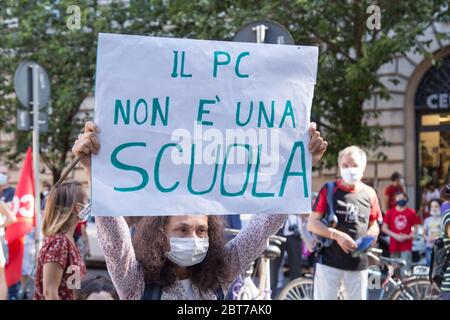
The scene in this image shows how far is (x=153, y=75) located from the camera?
2.82 metres

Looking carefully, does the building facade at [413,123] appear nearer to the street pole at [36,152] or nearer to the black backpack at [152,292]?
the street pole at [36,152]

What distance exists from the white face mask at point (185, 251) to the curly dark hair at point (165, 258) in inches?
1.0

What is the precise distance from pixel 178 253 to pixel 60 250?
169 centimetres

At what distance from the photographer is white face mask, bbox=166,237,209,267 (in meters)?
2.89

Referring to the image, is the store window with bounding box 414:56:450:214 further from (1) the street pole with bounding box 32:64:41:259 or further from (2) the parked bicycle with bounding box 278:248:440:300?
(1) the street pole with bounding box 32:64:41:259

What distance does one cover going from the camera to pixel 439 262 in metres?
4.66

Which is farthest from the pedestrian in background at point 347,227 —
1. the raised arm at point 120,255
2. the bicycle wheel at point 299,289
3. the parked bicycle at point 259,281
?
the raised arm at point 120,255

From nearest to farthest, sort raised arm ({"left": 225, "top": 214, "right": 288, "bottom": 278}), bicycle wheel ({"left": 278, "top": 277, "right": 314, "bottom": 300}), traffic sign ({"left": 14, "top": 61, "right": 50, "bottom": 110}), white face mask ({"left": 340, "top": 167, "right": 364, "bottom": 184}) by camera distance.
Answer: raised arm ({"left": 225, "top": 214, "right": 288, "bottom": 278}) → white face mask ({"left": 340, "top": 167, "right": 364, "bottom": 184}) → bicycle wheel ({"left": 278, "top": 277, "right": 314, "bottom": 300}) → traffic sign ({"left": 14, "top": 61, "right": 50, "bottom": 110})

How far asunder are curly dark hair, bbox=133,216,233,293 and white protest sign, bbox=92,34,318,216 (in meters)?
0.18

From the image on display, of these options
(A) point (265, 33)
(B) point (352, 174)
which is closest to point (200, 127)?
(B) point (352, 174)

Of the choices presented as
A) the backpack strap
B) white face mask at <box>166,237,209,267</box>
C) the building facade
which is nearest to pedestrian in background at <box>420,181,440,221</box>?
→ the building facade

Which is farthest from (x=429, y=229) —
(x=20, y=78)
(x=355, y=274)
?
(x=20, y=78)
